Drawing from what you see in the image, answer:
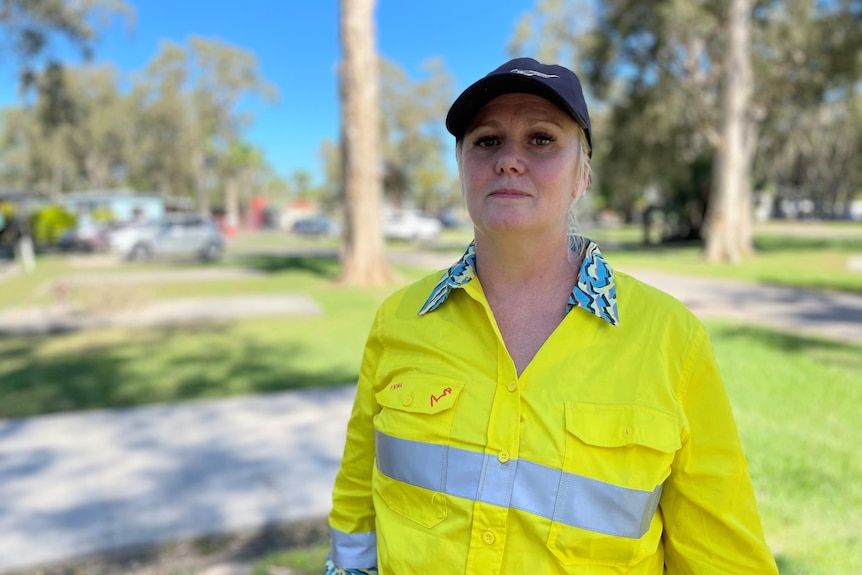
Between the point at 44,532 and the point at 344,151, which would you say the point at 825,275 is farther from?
the point at 44,532

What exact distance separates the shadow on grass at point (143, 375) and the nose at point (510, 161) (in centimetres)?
518

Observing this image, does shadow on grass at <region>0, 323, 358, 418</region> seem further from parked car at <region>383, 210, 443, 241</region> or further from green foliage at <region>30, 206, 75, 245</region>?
green foliage at <region>30, 206, 75, 245</region>

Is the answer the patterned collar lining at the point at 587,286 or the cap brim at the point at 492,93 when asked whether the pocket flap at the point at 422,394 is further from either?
the cap brim at the point at 492,93

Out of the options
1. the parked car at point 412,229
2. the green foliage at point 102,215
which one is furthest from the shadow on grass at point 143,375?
the green foliage at point 102,215

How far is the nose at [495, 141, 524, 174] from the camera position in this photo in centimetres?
148

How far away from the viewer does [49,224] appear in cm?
3303

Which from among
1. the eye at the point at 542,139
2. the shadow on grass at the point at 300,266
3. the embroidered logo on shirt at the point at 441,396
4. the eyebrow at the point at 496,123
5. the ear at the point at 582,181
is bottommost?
the shadow on grass at the point at 300,266

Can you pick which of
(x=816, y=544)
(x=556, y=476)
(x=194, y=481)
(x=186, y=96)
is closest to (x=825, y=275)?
(x=816, y=544)

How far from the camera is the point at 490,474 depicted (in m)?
1.41

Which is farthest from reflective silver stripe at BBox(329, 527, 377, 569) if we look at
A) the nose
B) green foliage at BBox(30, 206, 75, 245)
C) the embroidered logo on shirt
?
green foliage at BBox(30, 206, 75, 245)

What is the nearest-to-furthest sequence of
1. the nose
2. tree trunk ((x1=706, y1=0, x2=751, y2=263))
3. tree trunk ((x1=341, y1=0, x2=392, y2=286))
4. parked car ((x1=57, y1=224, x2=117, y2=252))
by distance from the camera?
the nose → tree trunk ((x1=341, y1=0, x2=392, y2=286)) → tree trunk ((x1=706, y1=0, x2=751, y2=263)) → parked car ((x1=57, y1=224, x2=117, y2=252))

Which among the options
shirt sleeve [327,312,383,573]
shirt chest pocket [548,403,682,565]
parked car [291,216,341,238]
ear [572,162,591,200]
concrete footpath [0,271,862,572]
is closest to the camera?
shirt chest pocket [548,403,682,565]

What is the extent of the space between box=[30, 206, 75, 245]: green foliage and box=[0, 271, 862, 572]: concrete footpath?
3243 centimetres

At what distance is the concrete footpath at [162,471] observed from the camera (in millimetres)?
3521
